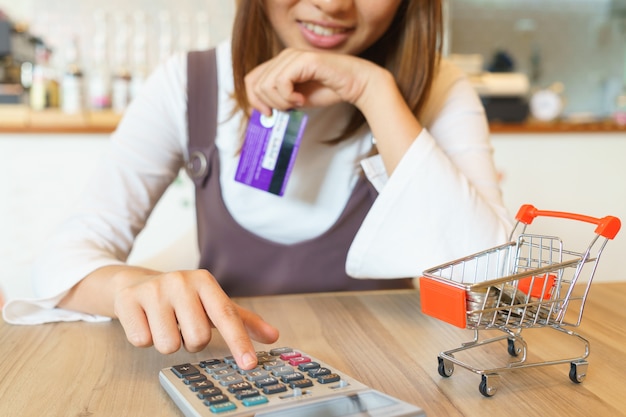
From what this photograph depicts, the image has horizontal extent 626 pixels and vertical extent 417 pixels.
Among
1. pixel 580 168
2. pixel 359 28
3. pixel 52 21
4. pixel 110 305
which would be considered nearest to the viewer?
pixel 110 305

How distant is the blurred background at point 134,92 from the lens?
6.61 ft

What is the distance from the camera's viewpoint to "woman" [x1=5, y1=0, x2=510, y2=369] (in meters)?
0.77

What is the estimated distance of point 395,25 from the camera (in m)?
1.01

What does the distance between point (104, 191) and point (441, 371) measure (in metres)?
0.62

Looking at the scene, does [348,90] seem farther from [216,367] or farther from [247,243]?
[216,367]

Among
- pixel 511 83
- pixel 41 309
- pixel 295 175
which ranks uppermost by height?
pixel 511 83

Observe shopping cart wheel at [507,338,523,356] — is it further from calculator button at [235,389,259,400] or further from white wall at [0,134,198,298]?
white wall at [0,134,198,298]

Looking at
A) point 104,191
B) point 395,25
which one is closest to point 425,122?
point 395,25

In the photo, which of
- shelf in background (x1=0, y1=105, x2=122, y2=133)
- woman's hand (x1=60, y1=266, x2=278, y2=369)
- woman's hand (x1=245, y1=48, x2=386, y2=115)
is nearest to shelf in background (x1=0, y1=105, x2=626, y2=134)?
shelf in background (x1=0, y1=105, x2=122, y2=133)

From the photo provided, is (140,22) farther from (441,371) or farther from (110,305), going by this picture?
(441,371)

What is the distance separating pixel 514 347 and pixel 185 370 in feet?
0.88

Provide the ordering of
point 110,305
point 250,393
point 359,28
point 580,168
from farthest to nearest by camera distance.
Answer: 1. point 580,168
2. point 359,28
3. point 110,305
4. point 250,393

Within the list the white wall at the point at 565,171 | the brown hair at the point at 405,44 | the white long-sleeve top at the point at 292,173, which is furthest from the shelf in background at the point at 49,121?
the white wall at the point at 565,171

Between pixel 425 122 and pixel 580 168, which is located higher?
pixel 425 122
